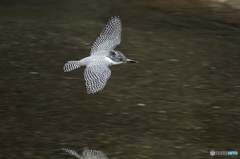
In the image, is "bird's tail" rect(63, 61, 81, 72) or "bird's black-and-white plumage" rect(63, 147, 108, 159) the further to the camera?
→ "bird's tail" rect(63, 61, 81, 72)

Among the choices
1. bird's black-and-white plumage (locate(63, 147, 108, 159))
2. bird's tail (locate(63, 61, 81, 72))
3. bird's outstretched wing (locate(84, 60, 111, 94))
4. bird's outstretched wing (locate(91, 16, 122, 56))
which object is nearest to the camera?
bird's black-and-white plumage (locate(63, 147, 108, 159))

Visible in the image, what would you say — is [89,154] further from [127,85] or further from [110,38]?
[127,85]

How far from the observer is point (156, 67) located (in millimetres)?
6207

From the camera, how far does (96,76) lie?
4355 millimetres

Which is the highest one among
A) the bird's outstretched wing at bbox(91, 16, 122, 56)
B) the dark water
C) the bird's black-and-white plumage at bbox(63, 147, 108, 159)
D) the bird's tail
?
the bird's outstretched wing at bbox(91, 16, 122, 56)

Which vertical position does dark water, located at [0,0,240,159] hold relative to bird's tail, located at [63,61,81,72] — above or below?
below

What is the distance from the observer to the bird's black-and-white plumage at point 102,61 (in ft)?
14.2

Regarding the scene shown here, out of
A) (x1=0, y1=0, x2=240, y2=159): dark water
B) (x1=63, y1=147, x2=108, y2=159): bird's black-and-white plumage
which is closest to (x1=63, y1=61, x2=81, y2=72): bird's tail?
(x1=0, y1=0, x2=240, y2=159): dark water

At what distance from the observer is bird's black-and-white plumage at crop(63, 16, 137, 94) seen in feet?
14.2

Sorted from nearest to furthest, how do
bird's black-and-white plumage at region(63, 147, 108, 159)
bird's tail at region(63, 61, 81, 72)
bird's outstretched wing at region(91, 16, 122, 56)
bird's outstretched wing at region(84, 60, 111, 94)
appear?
bird's black-and-white plumage at region(63, 147, 108, 159), bird's outstretched wing at region(84, 60, 111, 94), bird's tail at region(63, 61, 81, 72), bird's outstretched wing at region(91, 16, 122, 56)

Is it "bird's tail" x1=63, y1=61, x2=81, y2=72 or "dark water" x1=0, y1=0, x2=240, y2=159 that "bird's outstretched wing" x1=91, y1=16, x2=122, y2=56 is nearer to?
"bird's tail" x1=63, y1=61, x2=81, y2=72

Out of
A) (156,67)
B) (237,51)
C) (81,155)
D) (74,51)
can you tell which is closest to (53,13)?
(74,51)

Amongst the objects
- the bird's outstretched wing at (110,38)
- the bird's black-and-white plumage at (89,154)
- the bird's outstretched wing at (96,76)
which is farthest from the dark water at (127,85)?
the bird's outstretched wing at (110,38)

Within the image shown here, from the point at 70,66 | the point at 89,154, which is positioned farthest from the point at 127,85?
the point at 89,154
